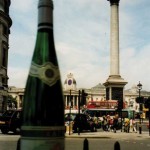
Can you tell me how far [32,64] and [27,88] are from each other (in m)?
0.18

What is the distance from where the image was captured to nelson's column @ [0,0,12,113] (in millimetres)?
58250

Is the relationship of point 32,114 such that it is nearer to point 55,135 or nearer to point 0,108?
point 55,135

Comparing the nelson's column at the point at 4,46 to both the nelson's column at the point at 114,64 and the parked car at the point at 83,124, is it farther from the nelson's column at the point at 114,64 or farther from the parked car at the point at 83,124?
the parked car at the point at 83,124

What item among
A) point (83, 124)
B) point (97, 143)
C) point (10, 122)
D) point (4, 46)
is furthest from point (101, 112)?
point (97, 143)

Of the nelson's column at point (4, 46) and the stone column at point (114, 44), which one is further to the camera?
the stone column at point (114, 44)

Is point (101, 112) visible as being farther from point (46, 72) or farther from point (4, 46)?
point (46, 72)

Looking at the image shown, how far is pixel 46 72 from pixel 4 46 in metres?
58.0

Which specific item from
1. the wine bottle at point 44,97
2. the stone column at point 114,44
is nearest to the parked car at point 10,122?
the wine bottle at point 44,97

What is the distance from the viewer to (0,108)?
57.3 meters

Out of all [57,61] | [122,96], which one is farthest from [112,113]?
[57,61]

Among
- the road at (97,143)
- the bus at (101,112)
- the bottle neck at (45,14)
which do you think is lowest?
the road at (97,143)

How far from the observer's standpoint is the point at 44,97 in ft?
A: 9.55

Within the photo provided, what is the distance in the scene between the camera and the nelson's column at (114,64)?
189 feet

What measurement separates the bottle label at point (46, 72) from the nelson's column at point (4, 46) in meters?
54.2
